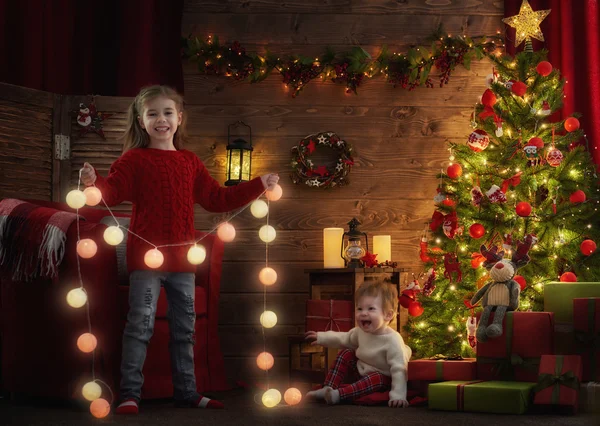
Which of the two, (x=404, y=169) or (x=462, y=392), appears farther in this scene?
(x=404, y=169)

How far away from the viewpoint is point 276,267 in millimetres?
4426

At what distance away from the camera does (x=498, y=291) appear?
3.25 meters

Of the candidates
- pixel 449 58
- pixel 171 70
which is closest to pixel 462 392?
pixel 449 58

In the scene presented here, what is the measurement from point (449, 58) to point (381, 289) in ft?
5.76

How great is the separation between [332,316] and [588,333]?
3.85 feet

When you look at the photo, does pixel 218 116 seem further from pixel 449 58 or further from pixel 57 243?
pixel 57 243

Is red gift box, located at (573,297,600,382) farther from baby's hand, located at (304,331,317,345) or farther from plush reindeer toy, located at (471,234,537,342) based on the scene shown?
baby's hand, located at (304,331,317,345)

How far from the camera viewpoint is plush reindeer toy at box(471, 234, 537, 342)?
314 cm

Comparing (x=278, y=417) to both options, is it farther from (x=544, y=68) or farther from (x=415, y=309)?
(x=544, y=68)

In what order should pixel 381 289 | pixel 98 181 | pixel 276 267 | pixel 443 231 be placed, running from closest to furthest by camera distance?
pixel 98 181 → pixel 381 289 → pixel 443 231 → pixel 276 267

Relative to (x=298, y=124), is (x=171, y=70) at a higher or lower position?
higher

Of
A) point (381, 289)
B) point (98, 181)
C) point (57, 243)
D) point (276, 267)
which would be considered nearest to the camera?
point (98, 181)

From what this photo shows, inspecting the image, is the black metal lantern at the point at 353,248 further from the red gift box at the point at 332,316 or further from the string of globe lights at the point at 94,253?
the string of globe lights at the point at 94,253

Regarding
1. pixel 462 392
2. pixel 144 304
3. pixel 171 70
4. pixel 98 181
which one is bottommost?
pixel 462 392
